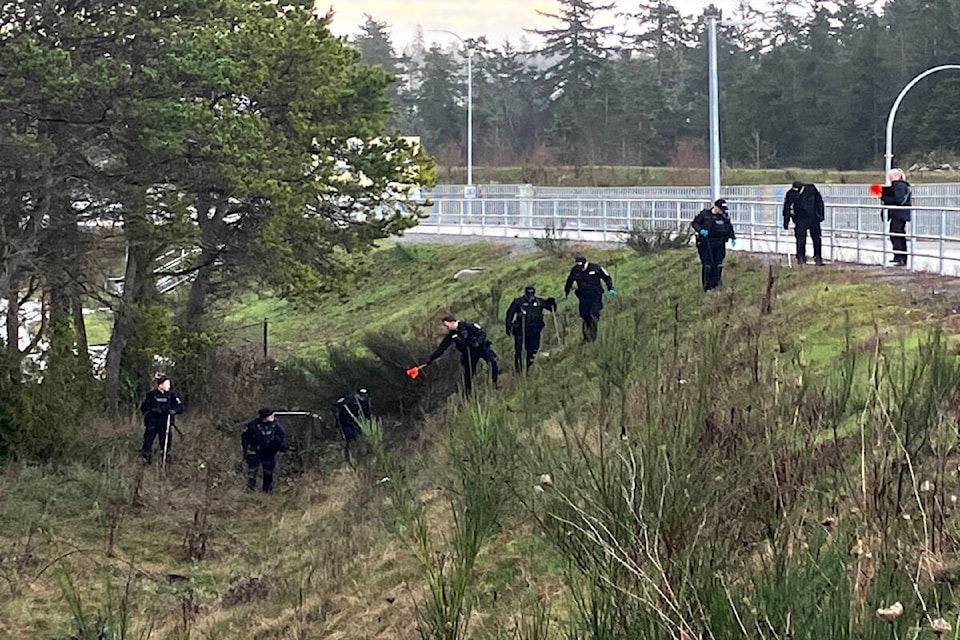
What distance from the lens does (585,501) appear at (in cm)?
454

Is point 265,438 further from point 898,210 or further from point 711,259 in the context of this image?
point 898,210

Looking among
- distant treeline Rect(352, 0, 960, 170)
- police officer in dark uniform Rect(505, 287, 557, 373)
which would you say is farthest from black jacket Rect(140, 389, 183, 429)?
distant treeline Rect(352, 0, 960, 170)

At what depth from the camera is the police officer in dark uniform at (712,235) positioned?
17.8 meters

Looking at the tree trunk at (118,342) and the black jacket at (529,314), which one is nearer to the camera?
the black jacket at (529,314)

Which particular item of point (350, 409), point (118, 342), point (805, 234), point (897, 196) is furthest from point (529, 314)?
point (118, 342)

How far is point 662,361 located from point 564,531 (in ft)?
6.92

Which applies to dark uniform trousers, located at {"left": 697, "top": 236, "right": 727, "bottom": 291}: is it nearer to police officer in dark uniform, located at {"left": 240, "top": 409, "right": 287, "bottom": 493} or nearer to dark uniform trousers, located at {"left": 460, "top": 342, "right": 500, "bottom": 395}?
dark uniform trousers, located at {"left": 460, "top": 342, "right": 500, "bottom": 395}

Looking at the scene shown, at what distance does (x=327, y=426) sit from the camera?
763 inches

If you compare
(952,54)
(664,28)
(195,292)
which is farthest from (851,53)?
(195,292)

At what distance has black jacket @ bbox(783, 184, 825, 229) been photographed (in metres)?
18.2

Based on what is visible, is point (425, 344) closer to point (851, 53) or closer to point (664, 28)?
point (851, 53)

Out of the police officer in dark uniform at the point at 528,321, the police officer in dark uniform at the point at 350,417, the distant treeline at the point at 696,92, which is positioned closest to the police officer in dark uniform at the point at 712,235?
the police officer in dark uniform at the point at 528,321

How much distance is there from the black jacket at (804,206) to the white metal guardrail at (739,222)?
82 centimetres

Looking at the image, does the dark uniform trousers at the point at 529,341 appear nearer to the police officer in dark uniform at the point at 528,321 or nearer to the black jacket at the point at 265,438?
the police officer in dark uniform at the point at 528,321
